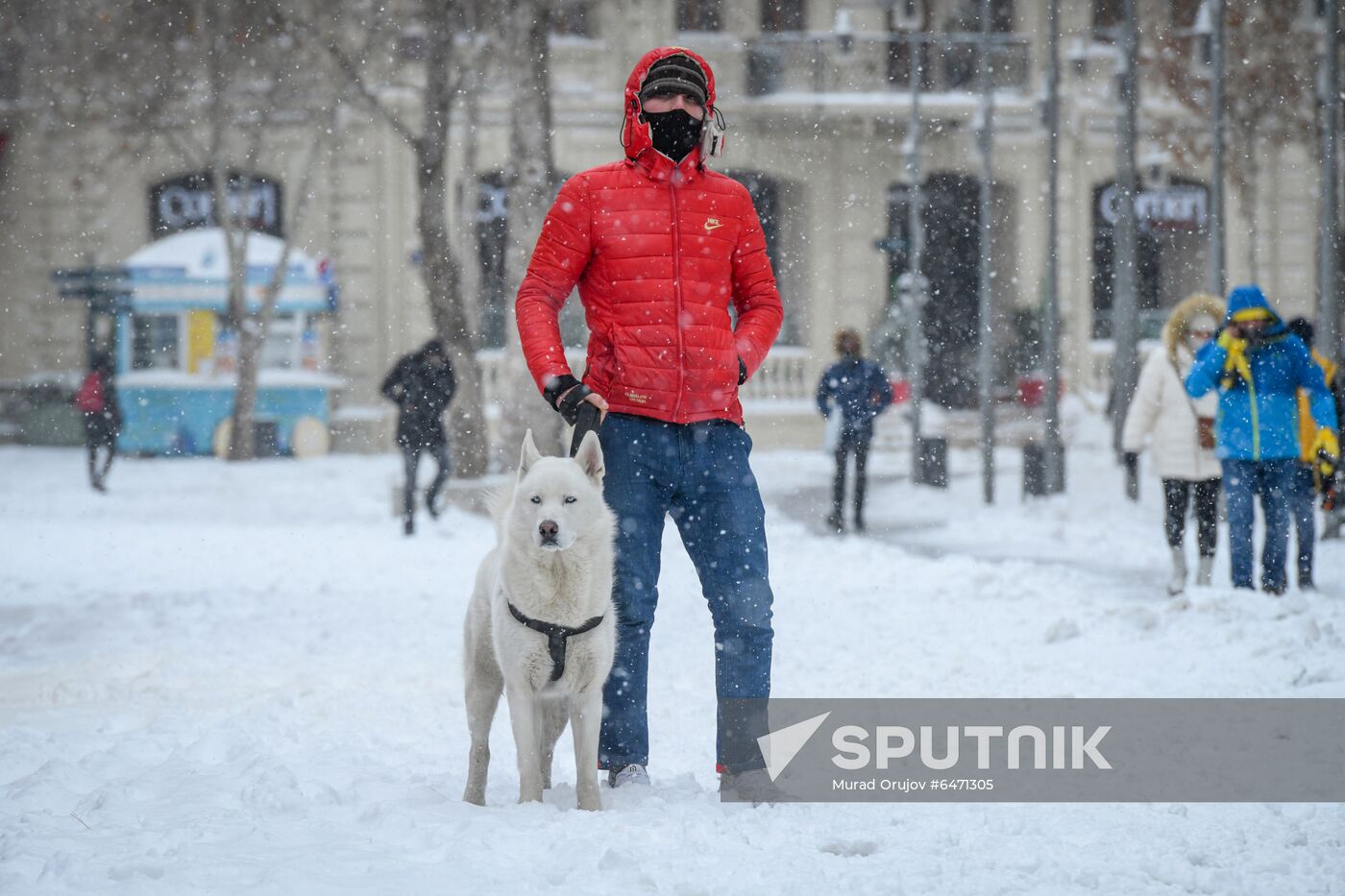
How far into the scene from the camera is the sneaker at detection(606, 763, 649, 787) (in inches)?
176

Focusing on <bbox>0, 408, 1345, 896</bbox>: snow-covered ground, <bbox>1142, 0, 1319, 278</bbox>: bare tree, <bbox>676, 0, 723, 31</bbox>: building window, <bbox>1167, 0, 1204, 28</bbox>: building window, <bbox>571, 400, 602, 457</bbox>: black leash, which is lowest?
<bbox>0, 408, 1345, 896</bbox>: snow-covered ground

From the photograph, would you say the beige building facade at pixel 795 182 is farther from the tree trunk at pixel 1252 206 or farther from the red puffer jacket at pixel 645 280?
the red puffer jacket at pixel 645 280

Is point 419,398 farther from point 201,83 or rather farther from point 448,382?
point 201,83

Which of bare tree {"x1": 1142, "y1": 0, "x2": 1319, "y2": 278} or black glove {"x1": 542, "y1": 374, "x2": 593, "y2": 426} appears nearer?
black glove {"x1": 542, "y1": 374, "x2": 593, "y2": 426}

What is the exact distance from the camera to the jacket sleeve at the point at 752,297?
4.52 m

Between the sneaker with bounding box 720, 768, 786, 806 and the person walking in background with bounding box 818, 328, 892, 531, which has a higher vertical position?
the person walking in background with bounding box 818, 328, 892, 531

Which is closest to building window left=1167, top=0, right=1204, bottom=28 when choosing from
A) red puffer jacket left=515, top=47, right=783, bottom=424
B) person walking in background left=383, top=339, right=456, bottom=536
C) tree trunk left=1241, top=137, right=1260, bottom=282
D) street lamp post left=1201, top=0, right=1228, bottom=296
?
tree trunk left=1241, top=137, right=1260, bottom=282

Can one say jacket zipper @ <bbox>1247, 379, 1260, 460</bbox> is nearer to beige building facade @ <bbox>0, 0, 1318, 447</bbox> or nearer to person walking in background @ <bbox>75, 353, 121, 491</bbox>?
person walking in background @ <bbox>75, 353, 121, 491</bbox>

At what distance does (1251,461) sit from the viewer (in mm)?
8852

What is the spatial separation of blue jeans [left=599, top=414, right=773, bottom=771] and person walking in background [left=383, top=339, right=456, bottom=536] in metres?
9.31

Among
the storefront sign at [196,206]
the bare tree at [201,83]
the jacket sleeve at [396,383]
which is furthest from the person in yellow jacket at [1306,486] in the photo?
the storefront sign at [196,206]

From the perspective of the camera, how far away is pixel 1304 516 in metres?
9.34

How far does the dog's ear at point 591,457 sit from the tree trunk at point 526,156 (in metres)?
10.0

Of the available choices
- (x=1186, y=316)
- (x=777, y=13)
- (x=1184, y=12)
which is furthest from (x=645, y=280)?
(x=777, y=13)
